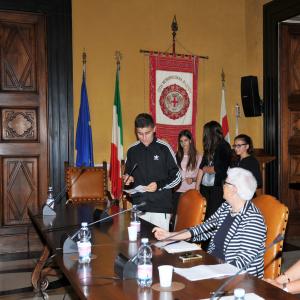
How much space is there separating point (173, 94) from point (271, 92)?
4.13ft

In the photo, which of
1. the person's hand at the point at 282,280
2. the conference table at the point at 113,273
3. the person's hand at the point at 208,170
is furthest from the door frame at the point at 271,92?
the person's hand at the point at 282,280

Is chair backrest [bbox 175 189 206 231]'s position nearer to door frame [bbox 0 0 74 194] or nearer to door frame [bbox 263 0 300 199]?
door frame [bbox 0 0 74 194]

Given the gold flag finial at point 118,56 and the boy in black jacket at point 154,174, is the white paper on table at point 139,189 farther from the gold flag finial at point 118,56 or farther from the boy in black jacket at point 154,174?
the gold flag finial at point 118,56

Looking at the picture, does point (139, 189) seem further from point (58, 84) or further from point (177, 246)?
point (58, 84)

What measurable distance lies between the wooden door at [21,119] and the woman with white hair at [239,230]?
3.24m

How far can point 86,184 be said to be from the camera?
528 centimetres

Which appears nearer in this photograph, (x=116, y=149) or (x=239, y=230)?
(x=239, y=230)

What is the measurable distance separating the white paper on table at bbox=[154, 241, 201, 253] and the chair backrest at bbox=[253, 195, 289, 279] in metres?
0.37

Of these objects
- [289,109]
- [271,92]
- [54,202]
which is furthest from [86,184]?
[289,109]

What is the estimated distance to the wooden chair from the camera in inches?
206

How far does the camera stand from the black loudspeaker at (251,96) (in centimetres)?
616

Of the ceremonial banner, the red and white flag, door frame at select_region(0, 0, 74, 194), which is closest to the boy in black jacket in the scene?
door frame at select_region(0, 0, 74, 194)

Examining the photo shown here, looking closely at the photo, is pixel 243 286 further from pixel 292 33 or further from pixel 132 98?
pixel 292 33

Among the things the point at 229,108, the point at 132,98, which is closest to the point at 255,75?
the point at 229,108
